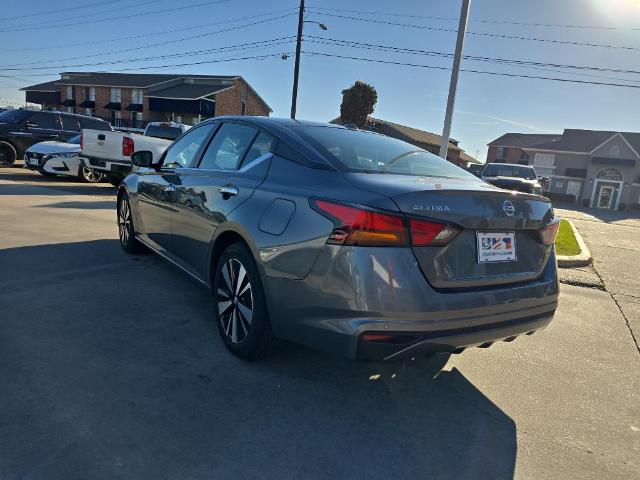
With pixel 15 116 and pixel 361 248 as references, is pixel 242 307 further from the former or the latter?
pixel 15 116

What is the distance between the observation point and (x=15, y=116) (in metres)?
14.2

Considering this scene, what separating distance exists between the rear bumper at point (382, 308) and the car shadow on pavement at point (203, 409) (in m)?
0.46

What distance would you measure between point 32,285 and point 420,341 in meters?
3.61

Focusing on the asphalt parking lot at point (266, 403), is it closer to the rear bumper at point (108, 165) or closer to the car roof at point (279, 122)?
the car roof at point (279, 122)

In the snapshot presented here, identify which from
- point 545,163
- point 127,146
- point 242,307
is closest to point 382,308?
point 242,307

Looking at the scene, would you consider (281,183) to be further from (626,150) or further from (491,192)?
(626,150)

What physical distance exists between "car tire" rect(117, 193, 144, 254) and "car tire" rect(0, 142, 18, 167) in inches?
444

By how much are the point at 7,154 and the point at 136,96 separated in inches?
1354

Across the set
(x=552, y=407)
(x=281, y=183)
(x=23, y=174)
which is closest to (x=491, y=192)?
(x=281, y=183)

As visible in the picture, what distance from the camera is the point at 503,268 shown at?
2.67 m

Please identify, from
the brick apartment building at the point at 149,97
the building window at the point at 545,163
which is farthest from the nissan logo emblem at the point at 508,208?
the building window at the point at 545,163

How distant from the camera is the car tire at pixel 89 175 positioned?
12.7m

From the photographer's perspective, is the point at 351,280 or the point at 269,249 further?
the point at 269,249

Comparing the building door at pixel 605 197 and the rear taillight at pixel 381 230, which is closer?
the rear taillight at pixel 381 230
